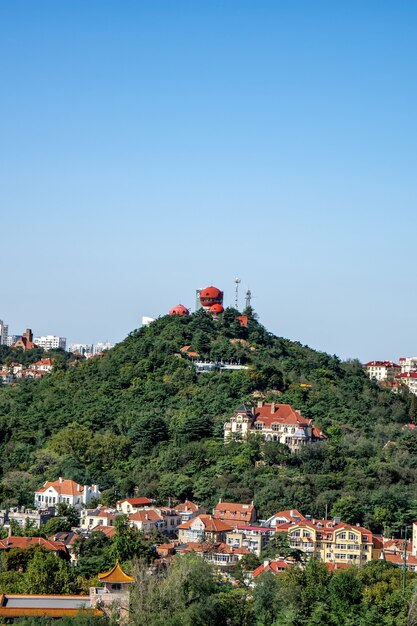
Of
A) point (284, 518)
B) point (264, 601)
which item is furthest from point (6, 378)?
point (264, 601)

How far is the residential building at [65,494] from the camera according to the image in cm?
4647

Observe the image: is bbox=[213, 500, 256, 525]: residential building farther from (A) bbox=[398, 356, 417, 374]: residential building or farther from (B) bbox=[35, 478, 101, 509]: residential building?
(A) bbox=[398, 356, 417, 374]: residential building

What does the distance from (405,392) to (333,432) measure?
13149mm

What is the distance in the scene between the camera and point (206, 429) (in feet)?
172

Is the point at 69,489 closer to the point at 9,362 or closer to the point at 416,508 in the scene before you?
the point at 416,508

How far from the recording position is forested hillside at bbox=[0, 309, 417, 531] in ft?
153

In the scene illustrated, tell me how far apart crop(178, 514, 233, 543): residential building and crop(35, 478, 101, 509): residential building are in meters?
5.38

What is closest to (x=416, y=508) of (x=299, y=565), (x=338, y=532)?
(x=338, y=532)

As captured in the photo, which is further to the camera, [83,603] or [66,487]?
[66,487]

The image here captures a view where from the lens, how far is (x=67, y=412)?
57281 mm

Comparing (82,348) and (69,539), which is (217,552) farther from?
(82,348)

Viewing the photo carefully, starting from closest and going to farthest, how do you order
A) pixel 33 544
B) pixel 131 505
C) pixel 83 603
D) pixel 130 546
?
pixel 83 603 → pixel 130 546 → pixel 33 544 → pixel 131 505

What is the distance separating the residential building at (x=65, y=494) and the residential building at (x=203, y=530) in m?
5.38

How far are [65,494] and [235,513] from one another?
7130mm
